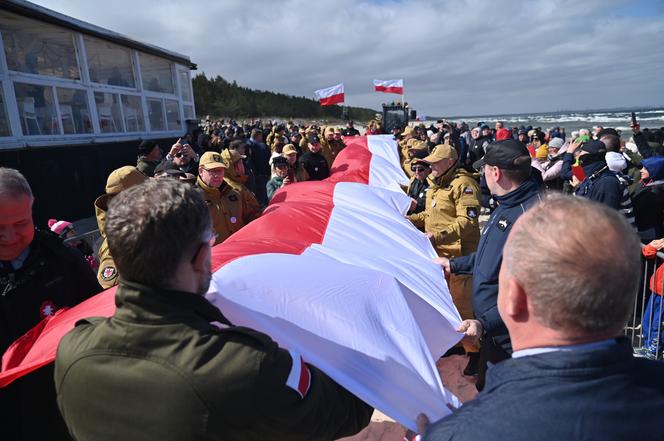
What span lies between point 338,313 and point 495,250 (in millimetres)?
1184

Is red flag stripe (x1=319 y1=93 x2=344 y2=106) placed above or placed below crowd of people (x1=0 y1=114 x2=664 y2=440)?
above

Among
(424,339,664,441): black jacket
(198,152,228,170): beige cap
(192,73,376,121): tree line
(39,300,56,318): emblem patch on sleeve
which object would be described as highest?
(192,73,376,121): tree line

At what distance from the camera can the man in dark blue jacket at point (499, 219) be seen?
2299mm

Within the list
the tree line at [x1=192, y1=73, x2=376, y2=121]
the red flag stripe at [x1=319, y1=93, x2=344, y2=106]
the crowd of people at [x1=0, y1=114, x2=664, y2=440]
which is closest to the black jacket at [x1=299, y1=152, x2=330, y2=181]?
the crowd of people at [x1=0, y1=114, x2=664, y2=440]

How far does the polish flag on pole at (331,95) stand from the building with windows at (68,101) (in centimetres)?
857

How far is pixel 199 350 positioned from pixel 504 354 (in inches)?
82.2

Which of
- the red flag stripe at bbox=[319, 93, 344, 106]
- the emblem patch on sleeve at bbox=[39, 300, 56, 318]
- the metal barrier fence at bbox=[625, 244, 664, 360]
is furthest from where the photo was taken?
the red flag stripe at bbox=[319, 93, 344, 106]

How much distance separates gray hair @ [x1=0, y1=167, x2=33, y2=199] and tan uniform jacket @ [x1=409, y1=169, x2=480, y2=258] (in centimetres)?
277

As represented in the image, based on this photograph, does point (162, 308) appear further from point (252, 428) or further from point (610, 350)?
point (610, 350)

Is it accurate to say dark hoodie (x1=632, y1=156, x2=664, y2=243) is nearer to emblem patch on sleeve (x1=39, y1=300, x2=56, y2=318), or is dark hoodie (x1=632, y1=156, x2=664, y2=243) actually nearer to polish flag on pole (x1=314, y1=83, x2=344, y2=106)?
emblem patch on sleeve (x1=39, y1=300, x2=56, y2=318)

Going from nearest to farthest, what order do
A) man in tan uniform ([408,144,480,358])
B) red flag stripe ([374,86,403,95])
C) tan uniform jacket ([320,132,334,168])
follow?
1. man in tan uniform ([408,144,480,358])
2. tan uniform jacket ([320,132,334,168])
3. red flag stripe ([374,86,403,95])

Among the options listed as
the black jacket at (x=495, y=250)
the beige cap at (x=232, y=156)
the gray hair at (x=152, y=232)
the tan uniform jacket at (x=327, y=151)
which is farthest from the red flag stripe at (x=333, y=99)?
the gray hair at (x=152, y=232)

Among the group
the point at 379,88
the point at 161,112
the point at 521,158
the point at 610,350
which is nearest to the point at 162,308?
the point at 610,350

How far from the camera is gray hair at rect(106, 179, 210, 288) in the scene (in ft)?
3.50
